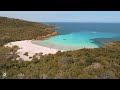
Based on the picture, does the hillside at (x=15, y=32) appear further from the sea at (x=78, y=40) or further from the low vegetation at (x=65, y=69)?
the low vegetation at (x=65, y=69)

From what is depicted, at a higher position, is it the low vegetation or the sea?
the low vegetation

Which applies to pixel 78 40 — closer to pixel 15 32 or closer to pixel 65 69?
pixel 15 32

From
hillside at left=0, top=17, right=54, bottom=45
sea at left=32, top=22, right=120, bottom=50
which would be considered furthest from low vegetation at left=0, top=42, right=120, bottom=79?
hillside at left=0, top=17, right=54, bottom=45

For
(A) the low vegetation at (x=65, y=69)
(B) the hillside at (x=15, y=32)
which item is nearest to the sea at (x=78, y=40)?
(B) the hillside at (x=15, y=32)

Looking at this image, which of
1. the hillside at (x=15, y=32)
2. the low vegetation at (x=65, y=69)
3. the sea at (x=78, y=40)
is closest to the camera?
the low vegetation at (x=65, y=69)

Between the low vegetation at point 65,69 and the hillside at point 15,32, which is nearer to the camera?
the low vegetation at point 65,69

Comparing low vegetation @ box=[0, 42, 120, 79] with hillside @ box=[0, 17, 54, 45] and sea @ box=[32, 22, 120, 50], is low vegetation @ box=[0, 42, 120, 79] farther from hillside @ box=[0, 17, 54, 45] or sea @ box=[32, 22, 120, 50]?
hillside @ box=[0, 17, 54, 45]

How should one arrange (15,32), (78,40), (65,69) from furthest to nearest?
(15,32) → (78,40) → (65,69)

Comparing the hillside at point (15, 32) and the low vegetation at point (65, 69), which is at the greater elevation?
the low vegetation at point (65, 69)

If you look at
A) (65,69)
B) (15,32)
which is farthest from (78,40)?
(65,69)
